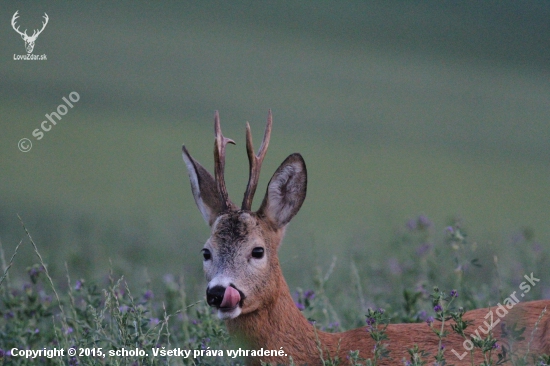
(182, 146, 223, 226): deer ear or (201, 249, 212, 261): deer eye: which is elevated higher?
(182, 146, 223, 226): deer ear

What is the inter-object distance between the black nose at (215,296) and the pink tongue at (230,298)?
0.06 feet

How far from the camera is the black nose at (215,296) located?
4.59m

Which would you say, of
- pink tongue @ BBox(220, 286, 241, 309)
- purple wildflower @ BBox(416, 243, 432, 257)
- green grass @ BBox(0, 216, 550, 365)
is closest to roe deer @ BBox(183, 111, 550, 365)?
pink tongue @ BBox(220, 286, 241, 309)

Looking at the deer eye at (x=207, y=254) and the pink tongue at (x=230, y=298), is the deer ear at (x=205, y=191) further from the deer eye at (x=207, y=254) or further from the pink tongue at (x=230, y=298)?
the pink tongue at (x=230, y=298)

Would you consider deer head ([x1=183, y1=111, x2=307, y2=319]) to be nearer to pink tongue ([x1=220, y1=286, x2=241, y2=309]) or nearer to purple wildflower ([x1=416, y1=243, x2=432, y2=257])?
pink tongue ([x1=220, y1=286, x2=241, y2=309])

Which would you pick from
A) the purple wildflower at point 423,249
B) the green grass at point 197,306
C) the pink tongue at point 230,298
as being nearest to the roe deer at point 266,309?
the pink tongue at point 230,298

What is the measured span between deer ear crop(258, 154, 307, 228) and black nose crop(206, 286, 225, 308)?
29.3 inches

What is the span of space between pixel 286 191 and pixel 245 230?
0.43 meters

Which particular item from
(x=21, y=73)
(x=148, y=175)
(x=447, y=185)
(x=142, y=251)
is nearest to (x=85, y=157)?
(x=148, y=175)

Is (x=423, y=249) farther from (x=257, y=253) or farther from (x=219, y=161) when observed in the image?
(x=219, y=161)

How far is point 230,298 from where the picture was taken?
4641 mm

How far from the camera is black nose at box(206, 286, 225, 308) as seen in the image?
15.1 ft

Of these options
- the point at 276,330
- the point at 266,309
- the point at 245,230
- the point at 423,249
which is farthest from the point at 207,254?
the point at 423,249

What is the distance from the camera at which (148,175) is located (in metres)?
15.0
